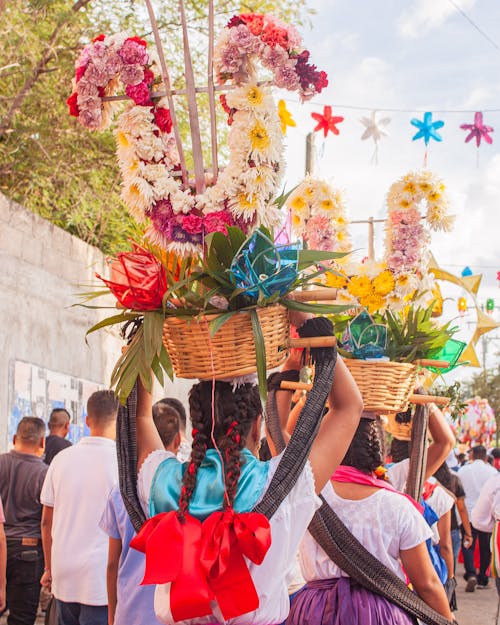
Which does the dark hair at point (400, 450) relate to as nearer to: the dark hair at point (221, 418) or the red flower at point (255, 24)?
the dark hair at point (221, 418)

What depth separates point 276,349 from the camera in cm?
297

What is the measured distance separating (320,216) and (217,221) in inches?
80.8

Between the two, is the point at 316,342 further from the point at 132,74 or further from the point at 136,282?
the point at 132,74

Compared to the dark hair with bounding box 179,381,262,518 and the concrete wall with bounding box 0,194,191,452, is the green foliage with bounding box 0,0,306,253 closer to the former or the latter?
the concrete wall with bounding box 0,194,191,452

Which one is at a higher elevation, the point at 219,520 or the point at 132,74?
the point at 132,74

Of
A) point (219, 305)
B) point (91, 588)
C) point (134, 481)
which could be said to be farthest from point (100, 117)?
point (91, 588)

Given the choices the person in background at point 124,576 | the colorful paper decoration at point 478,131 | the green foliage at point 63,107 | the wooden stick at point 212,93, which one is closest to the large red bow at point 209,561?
the person in background at point 124,576

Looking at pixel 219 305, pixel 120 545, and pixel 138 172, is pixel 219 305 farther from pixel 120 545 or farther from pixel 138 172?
pixel 120 545

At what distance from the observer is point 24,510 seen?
23.4ft

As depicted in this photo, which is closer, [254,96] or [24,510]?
[254,96]

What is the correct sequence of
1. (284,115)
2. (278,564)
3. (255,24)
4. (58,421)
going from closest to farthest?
(278,564)
(255,24)
(284,115)
(58,421)

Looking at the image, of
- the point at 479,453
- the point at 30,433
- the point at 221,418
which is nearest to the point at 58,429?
the point at 30,433

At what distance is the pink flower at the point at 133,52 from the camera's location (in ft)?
11.1

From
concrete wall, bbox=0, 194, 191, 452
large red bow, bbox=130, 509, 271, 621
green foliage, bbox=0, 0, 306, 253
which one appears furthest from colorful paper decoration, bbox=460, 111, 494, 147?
large red bow, bbox=130, 509, 271, 621
